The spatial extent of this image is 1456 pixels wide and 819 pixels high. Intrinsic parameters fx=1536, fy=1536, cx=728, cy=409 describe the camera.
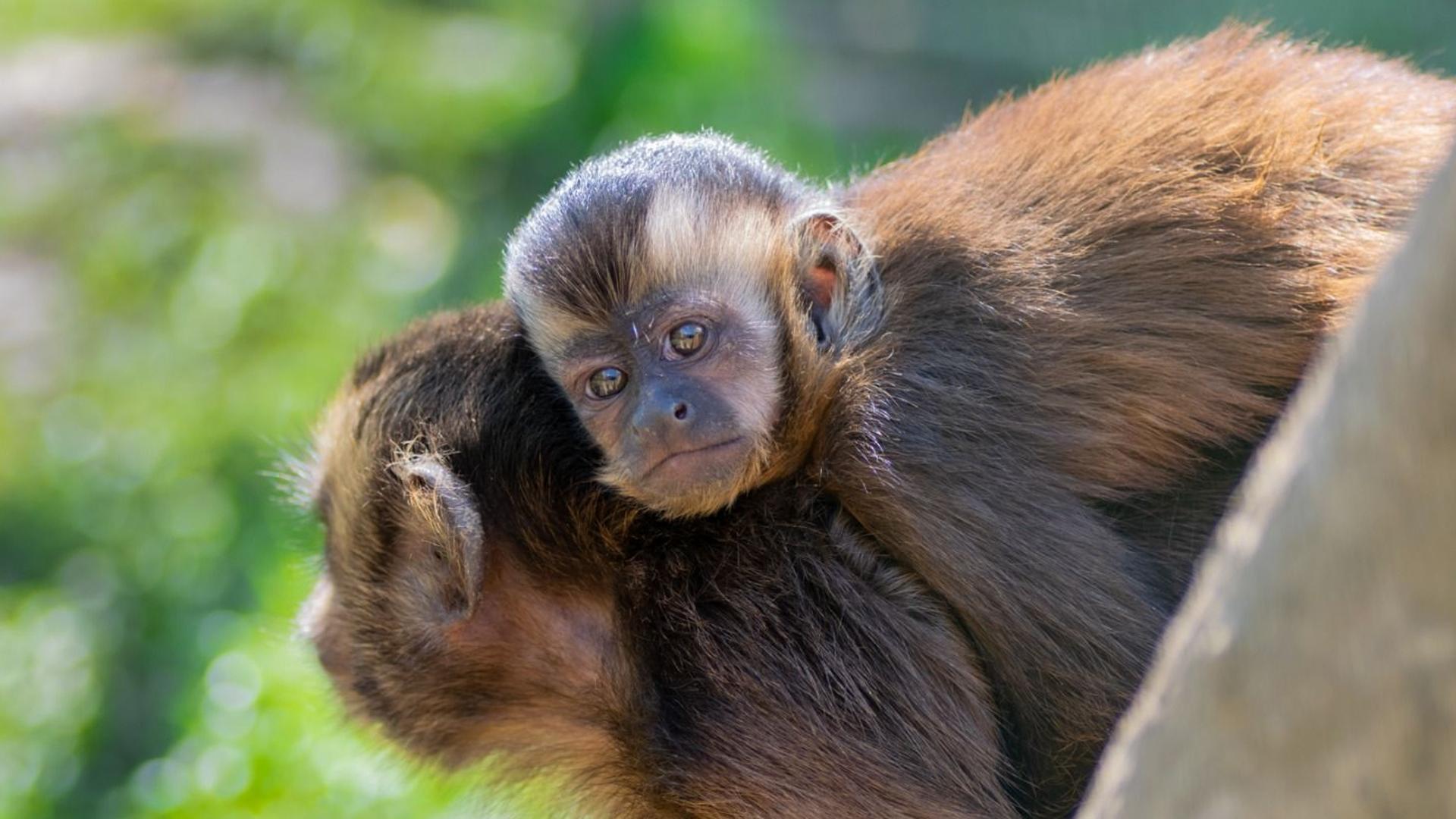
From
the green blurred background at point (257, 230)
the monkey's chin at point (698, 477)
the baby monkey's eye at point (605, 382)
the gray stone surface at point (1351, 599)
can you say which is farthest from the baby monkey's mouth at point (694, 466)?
the gray stone surface at point (1351, 599)

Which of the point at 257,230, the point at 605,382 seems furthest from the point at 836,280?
the point at 257,230

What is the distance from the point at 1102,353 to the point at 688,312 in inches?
33.7

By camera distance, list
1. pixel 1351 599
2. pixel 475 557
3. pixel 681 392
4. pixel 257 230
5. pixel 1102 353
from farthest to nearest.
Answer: pixel 257 230, pixel 681 392, pixel 475 557, pixel 1102 353, pixel 1351 599

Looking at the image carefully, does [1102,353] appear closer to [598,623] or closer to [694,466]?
[694,466]

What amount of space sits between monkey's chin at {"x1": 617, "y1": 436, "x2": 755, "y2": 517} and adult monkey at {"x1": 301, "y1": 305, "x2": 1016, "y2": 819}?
0.30 feet

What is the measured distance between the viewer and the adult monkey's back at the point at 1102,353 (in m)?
2.70

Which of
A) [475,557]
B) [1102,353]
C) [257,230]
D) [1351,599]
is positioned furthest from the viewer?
[257,230]

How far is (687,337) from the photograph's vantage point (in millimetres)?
3195

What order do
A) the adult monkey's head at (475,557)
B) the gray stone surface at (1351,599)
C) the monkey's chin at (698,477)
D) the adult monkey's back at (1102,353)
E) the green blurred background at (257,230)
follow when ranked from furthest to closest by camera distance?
1. the green blurred background at (257,230)
2. the adult monkey's head at (475,557)
3. the monkey's chin at (698,477)
4. the adult monkey's back at (1102,353)
5. the gray stone surface at (1351,599)

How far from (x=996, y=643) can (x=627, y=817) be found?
804 millimetres

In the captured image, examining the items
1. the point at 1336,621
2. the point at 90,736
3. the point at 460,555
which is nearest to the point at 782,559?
the point at 460,555

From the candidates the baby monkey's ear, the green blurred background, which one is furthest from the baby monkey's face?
the green blurred background

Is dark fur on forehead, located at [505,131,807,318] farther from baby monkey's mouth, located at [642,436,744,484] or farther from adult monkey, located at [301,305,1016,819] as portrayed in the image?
baby monkey's mouth, located at [642,436,744,484]

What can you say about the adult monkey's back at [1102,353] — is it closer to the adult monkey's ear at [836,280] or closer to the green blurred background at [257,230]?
the adult monkey's ear at [836,280]
